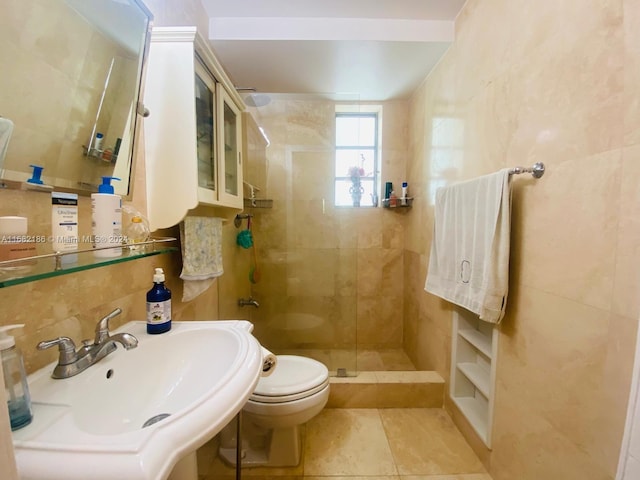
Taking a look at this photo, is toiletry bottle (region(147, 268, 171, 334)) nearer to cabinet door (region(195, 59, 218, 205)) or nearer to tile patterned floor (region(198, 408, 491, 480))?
cabinet door (region(195, 59, 218, 205))

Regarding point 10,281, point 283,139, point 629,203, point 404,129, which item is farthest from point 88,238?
point 404,129

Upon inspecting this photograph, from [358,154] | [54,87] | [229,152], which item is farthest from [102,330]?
[358,154]

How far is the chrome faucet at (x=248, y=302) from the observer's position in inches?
76.1

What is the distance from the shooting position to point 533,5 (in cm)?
92

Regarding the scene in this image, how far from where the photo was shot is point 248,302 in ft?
6.65

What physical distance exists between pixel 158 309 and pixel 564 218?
1321 mm

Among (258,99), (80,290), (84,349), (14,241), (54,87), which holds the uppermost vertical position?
(258,99)

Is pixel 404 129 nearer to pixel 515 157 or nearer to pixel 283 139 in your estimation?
pixel 283 139

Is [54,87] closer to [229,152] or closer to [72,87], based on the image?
[72,87]

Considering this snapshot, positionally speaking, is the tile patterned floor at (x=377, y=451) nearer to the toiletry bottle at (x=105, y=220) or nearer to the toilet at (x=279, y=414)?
the toilet at (x=279, y=414)

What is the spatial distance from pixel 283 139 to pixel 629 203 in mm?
1919

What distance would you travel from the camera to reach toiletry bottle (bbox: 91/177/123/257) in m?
0.65

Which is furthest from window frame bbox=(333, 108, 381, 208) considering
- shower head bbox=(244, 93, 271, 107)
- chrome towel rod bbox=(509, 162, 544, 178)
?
chrome towel rod bbox=(509, 162, 544, 178)

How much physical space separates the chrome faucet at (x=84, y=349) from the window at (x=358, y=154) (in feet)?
6.18
